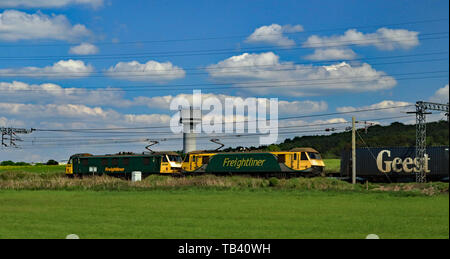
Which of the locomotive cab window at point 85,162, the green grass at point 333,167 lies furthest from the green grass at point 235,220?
the green grass at point 333,167

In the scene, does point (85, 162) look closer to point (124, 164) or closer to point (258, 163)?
point (124, 164)

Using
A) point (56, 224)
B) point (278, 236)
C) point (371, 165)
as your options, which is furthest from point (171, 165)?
point (278, 236)

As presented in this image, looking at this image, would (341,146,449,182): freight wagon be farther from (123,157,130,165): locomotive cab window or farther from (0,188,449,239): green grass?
(123,157,130,165): locomotive cab window

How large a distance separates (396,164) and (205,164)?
2090 centimetres

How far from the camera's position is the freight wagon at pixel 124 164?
204ft

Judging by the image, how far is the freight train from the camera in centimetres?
5444

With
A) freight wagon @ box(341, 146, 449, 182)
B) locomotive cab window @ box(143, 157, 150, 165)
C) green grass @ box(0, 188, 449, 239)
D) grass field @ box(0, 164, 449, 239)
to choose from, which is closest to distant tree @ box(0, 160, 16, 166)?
locomotive cab window @ box(143, 157, 150, 165)

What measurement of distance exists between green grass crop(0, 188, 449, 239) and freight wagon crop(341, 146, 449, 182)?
807 inches

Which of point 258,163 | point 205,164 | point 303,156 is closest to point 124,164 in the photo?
point 205,164

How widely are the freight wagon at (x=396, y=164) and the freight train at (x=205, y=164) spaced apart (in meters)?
5.23

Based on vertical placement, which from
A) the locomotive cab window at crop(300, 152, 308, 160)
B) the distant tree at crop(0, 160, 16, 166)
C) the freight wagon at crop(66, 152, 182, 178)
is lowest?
the distant tree at crop(0, 160, 16, 166)

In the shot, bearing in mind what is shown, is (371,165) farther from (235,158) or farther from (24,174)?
(24,174)

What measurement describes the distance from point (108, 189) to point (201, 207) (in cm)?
2041

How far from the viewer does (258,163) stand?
185 feet
